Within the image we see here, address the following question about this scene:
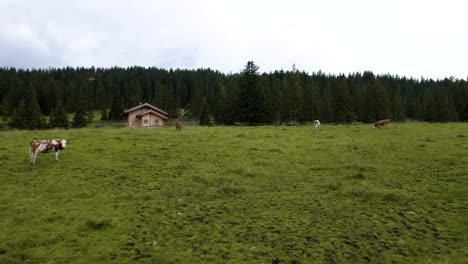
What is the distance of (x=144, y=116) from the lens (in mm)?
58312

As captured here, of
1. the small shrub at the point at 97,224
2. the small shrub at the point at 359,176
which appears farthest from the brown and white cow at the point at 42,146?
the small shrub at the point at 359,176

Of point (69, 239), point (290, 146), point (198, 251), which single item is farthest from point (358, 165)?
point (69, 239)

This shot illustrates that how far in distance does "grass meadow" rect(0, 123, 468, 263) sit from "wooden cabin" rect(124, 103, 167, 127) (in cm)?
3608

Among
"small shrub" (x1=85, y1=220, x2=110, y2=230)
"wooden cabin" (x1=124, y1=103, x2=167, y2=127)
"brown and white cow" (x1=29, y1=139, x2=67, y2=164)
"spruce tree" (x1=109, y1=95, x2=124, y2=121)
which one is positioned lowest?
"small shrub" (x1=85, y1=220, x2=110, y2=230)

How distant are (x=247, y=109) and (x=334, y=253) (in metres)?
44.1

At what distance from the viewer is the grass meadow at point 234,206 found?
27.8ft

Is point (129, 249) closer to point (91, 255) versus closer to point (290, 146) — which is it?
point (91, 255)

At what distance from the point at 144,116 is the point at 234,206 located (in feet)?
165

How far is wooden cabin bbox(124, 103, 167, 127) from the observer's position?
191 ft

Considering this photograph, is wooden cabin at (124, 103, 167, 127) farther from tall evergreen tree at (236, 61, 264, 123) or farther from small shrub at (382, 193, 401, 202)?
small shrub at (382, 193, 401, 202)

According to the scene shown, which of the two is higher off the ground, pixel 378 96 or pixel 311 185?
pixel 378 96

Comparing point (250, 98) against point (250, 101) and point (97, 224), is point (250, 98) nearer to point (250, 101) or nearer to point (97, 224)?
point (250, 101)

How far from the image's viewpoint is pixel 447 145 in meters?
23.5

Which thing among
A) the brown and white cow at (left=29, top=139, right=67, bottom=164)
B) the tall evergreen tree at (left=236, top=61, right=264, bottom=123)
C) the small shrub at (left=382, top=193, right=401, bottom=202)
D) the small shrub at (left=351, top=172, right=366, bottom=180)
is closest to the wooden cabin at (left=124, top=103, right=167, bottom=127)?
the tall evergreen tree at (left=236, top=61, right=264, bottom=123)
